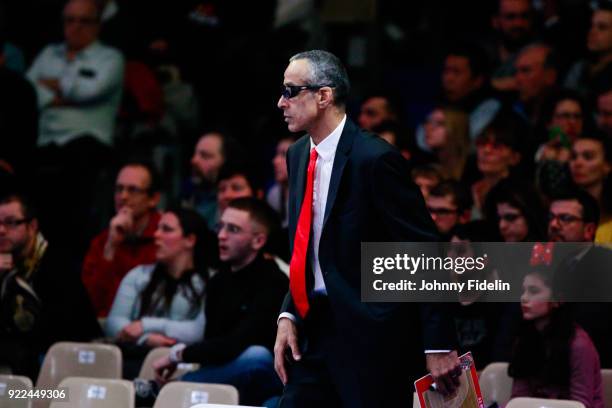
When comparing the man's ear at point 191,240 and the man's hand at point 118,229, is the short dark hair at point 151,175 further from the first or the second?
the man's ear at point 191,240

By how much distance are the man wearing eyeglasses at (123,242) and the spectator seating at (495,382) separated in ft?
8.62

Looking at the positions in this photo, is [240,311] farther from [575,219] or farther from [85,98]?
[85,98]

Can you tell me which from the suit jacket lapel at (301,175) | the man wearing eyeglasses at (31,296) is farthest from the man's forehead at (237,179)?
the suit jacket lapel at (301,175)

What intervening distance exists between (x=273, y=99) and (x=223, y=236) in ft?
10.9

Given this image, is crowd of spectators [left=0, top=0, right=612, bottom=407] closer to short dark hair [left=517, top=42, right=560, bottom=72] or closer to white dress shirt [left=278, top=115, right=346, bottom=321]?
short dark hair [left=517, top=42, right=560, bottom=72]

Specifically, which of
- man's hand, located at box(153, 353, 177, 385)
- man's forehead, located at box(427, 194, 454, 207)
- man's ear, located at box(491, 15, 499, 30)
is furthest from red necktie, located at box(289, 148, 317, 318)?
man's ear, located at box(491, 15, 499, 30)

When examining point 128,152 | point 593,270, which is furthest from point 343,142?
point 128,152

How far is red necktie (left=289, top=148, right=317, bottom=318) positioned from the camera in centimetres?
437

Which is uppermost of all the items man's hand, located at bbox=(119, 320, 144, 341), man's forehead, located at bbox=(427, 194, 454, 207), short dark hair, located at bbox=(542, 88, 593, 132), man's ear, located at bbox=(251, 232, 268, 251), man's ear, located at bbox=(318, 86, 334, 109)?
short dark hair, located at bbox=(542, 88, 593, 132)

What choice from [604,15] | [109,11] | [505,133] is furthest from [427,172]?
[109,11]

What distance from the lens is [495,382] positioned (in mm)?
5918

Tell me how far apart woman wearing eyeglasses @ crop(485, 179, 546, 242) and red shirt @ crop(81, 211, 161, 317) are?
219 cm

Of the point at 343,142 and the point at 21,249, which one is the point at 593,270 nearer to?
the point at 343,142

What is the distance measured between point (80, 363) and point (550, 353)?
238 centimetres
